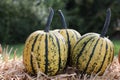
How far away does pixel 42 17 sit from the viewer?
8.03 meters

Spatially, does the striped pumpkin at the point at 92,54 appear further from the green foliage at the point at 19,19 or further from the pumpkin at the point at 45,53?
the green foliage at the point at 19,19

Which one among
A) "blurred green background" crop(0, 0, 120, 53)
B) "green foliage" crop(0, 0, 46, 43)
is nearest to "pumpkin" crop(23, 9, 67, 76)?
"blurred green background" crop(0, 0, 120, 53)

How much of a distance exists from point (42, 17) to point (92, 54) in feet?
19.5

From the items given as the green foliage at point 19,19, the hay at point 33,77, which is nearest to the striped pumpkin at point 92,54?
the hay at point 33,77

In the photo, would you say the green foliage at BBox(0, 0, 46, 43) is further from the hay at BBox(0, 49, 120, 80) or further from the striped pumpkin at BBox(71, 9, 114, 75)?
the striped pumpkin at BBox(71, 9, 114, 75)

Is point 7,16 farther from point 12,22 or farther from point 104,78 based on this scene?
point 104,78

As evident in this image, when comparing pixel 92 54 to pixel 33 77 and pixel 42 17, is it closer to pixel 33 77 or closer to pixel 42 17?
pixel 33 77

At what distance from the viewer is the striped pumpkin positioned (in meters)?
2.13

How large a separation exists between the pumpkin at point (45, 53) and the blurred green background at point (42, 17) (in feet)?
16.5

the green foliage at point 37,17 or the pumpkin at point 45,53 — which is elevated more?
the green foliage at point 37,17

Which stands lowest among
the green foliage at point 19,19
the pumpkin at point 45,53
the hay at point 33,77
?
the hay at point 33,77

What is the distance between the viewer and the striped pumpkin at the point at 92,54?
2.13m

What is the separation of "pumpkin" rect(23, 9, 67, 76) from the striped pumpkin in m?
0.09

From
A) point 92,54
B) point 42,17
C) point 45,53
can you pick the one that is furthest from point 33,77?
point 42,17
